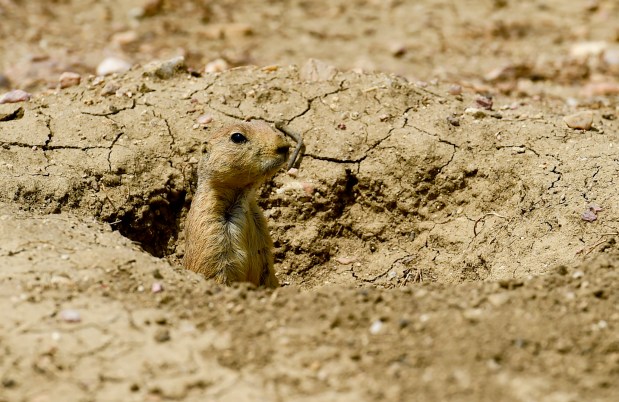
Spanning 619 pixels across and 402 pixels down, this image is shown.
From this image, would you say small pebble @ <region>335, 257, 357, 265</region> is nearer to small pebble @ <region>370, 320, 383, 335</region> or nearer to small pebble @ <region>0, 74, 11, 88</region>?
small pebble @ <region>370, 320, 383, 335</region>

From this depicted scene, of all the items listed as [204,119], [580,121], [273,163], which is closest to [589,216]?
[580,121]

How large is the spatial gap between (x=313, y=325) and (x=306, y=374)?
38 cm

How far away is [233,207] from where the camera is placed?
5.98m

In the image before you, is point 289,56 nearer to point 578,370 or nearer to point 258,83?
point 258,83

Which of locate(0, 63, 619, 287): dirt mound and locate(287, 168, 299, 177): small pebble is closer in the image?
locate(0, 63, 619, 287): dirt mound

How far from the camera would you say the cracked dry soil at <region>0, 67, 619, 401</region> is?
11.9 ft

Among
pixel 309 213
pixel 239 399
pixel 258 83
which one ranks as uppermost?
pixel 258 83

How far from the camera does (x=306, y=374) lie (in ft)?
11.9

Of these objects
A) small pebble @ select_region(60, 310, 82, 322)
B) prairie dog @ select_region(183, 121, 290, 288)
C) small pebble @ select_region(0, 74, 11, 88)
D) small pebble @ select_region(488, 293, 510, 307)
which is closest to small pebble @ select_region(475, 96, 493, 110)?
prairie dog @ select_region(183, 121, 290, 288)

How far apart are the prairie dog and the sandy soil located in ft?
1.42

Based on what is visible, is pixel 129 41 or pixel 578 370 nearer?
pixel 578 370

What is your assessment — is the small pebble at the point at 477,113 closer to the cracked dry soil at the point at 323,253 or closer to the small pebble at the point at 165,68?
the cracked dry soil at the point at 323,253

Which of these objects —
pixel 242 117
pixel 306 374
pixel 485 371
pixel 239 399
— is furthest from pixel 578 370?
pixel 242 117

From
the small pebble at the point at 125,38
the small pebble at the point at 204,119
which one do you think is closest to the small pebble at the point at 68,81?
the small pebble at the point at 204,119
